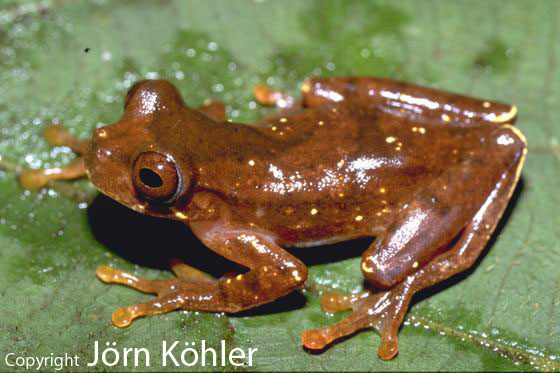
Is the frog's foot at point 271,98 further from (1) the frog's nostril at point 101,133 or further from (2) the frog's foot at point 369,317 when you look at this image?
(2) the frog's foot at point 369,317

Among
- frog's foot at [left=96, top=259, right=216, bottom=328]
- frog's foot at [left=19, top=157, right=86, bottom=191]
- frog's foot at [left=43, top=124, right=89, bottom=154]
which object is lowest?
frog's foot at [left=96, top=259, right=216, bottom=328]

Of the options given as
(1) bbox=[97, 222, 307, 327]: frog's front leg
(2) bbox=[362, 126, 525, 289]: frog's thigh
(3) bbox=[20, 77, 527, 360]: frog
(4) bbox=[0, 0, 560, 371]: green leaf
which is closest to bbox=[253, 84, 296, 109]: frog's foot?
(4) bbox=[0, 0, 560, 371]: green leaf

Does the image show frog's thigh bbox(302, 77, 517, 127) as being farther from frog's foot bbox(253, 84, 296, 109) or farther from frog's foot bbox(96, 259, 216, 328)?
frog's foot bbox(96, 259, 216, 328)

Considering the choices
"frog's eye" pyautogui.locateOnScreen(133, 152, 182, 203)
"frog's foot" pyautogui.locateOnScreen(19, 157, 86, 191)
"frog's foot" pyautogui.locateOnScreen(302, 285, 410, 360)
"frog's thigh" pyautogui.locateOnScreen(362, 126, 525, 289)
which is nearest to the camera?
"frog's eye" pyautogui.locateOnScreen(133, 152, 182, 203)

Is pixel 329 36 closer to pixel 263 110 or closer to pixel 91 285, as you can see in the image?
pixel 263 110

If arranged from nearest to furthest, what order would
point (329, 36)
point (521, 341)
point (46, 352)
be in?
point (46, 352) < point (521, 341) < point (329, 36)

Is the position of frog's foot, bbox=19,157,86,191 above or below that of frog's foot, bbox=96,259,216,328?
above

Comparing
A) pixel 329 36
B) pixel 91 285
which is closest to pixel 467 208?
pixel 329 36
